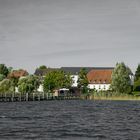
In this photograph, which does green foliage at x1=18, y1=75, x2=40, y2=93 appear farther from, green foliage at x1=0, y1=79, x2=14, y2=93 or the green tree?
the green tree

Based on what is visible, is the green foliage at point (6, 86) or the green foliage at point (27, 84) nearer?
the green foliage at point (27, 84)

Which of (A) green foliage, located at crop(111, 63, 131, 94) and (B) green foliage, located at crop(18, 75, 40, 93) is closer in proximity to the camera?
(A) green foliage, located at crop(111, 63, 131, 94)

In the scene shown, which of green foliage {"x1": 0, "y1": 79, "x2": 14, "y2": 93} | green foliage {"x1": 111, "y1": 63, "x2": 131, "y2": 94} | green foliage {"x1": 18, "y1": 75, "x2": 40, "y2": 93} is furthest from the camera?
green foliage {"x1": 0, "y1": 79, "x2": 14, "y2": 93}

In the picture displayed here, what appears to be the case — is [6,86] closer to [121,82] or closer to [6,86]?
[6,86]

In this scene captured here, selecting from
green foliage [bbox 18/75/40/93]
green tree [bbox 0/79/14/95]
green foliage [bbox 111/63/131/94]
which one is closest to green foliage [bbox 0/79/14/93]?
green tree [bbox 0/79/14/95]

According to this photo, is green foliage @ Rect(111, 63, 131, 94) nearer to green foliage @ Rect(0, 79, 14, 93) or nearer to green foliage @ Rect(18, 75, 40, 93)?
green foliage @ Rect(18, 75, 40, 93)

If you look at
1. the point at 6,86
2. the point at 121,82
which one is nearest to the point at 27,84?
the point at 6,86

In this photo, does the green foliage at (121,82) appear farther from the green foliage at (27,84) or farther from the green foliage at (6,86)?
the green foliage at (6,86)

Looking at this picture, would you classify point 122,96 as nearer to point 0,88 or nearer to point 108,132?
point 0,88

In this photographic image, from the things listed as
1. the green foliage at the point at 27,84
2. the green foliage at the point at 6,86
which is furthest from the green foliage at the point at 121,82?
the green foliage at the point at 6,86

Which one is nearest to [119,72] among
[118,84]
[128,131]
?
[118,84]

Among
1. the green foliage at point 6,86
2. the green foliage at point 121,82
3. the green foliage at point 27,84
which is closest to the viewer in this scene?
the green foliage at point 121,82

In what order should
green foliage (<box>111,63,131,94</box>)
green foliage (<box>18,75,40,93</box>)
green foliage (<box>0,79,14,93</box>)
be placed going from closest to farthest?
green foliage (<box>111,63,131,94</box>)
green foliage (<box>18,75,40,93</box>)
green foliage (<box>0,79,14,93</box>)

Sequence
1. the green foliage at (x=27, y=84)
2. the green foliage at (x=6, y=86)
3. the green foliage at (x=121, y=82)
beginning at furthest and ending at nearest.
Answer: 1. the green foliage at (x=6, y=86)
2. the green foliage at (x=27, y=84)
3. the green foliage at (x=121, y=82)
